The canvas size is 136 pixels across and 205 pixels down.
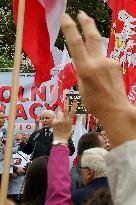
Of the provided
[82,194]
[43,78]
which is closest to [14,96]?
[82,194]

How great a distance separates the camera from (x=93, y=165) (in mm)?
3227

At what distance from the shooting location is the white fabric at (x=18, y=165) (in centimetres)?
723

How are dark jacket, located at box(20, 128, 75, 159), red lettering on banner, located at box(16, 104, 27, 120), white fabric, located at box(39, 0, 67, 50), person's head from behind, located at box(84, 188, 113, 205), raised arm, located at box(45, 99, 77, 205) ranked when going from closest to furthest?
1. person's head from behind, located at box(84, 188, 113, 205)
2. raised arm, located at box(45, 99, 77, 205)
3. white fabric, located at box(39, 0, 67, 50)
4. dark jacket, located at box(20, 128, 75, 159)
5. red lettering on banner, located at box(16, 104, 27, 120)

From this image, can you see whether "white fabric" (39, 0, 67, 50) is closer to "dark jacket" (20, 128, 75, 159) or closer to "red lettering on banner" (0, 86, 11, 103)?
"dark jacket" (20, 128, 75, 159)

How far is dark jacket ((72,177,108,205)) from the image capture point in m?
2.94

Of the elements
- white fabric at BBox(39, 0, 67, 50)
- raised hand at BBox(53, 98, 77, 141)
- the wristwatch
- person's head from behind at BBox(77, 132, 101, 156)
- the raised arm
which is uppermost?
white fabric at BBox(39, 0, 67, 50)

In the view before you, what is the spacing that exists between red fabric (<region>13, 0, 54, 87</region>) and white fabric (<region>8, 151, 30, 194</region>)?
2285 millimetres

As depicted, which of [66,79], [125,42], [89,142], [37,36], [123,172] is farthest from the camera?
[66,79]

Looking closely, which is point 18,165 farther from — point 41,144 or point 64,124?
point 64,124

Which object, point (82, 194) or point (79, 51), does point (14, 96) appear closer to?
point (82, 194)

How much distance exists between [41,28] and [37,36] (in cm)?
9

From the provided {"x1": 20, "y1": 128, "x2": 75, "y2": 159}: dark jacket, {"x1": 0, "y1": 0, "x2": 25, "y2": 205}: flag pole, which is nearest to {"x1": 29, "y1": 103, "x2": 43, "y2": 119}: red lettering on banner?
{"x1": 20, "y1": 128, "x2": 75, "y2": 159}: dark jacket

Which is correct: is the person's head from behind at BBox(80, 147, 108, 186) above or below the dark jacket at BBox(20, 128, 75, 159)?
below

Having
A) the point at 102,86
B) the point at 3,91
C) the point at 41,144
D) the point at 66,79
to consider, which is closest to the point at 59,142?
the point at 102,86
